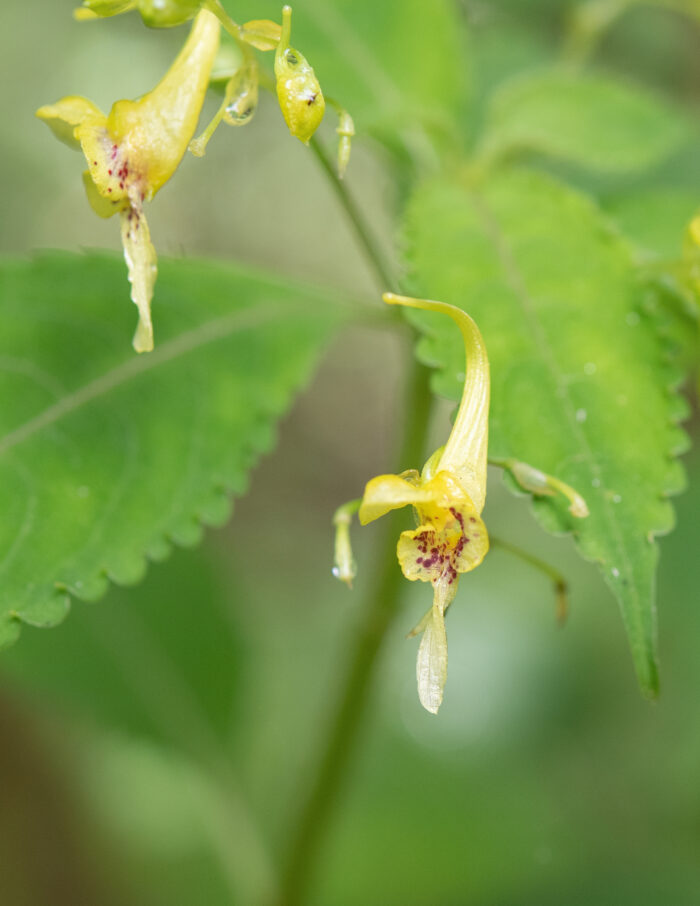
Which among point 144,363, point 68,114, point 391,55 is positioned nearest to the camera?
point 68,114

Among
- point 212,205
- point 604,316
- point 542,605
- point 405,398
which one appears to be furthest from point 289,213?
point 604,316

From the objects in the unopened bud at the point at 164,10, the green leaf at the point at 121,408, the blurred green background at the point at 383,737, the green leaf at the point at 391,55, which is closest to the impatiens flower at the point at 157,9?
the unopened bud at the point at 164,10

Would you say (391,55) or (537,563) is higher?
(391,55)

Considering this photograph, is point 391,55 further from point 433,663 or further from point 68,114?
point 433,663

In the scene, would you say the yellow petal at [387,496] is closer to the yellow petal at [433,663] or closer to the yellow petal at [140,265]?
the yellow petal at [433,663]

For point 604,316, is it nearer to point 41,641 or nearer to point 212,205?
point 41,641

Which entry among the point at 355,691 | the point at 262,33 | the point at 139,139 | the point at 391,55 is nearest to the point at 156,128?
the point at 139,139
